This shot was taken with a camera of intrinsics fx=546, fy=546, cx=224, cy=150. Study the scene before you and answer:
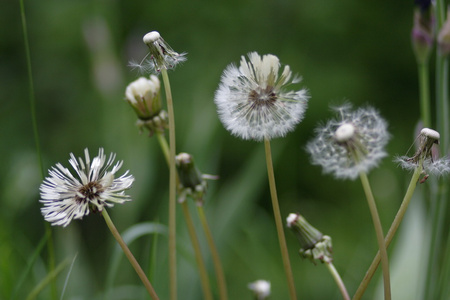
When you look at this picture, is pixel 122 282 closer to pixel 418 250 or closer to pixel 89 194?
pixel 418 250

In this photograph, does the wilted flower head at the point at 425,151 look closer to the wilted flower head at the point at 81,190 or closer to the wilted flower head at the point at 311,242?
the wilted flower head at the point at 311,242

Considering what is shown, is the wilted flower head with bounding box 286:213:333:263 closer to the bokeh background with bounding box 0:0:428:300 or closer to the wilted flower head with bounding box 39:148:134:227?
the wilted flower head with bounding box 39:148:134:227

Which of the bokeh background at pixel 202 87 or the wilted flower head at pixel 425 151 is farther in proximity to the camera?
the bokeh background at pixel 202 87

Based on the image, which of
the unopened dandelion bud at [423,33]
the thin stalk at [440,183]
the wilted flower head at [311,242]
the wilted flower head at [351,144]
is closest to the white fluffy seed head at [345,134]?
the wilted flower head at [351,144]

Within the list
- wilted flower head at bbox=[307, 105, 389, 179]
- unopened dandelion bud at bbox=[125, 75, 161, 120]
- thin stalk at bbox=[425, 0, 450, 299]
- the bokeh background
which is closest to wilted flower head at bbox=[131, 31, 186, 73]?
unopened dandelion bud at bbox=[125, 75, 161, 120]

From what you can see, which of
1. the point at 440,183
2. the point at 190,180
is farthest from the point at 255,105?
the point at 440,183

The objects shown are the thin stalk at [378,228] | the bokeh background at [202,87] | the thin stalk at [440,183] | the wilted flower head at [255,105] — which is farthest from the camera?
the bokeh background at [202,87]
